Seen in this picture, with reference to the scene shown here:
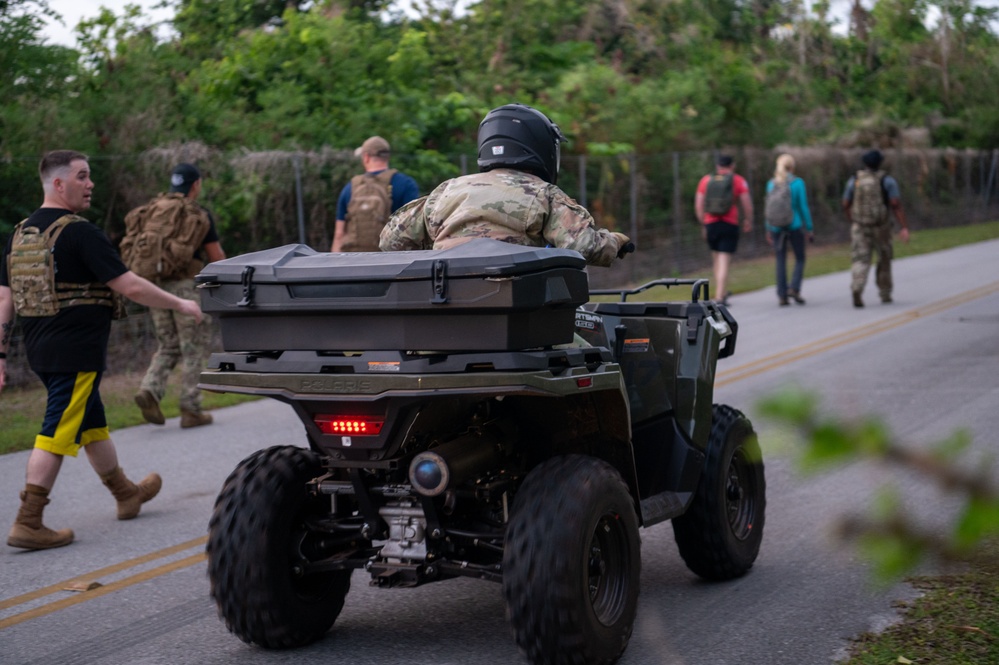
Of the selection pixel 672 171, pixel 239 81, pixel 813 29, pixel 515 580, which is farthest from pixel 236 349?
pixel 813 29

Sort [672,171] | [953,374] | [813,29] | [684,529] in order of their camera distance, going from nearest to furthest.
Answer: [684,529], [953,374], [672,171], [813,29]

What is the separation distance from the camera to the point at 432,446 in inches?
173

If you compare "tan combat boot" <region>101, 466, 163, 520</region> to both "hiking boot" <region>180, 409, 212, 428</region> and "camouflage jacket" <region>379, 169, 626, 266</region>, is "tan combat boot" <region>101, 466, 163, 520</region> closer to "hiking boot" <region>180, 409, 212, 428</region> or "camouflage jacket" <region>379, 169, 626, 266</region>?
"hiking boot" <region>180, 409, 212, 428</region>

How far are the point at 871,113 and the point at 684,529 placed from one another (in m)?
36.7

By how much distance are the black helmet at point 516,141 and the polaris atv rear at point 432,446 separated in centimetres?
65

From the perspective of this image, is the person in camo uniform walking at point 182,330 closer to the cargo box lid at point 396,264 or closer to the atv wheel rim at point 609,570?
the cargo box lid at point 396,264

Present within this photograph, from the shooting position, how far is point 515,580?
3.96 m

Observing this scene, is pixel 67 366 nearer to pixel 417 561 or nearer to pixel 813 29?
pixel 417 561

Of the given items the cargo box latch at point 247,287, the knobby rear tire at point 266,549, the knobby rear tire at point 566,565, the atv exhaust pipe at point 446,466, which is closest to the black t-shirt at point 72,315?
the knobby rear tire at point 266,549

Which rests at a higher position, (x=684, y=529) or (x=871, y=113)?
(x=871, y=113)

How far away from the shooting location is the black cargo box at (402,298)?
12.8ft

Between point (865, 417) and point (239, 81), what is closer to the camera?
point (865, 417)

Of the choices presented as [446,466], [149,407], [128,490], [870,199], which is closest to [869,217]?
[870,199]

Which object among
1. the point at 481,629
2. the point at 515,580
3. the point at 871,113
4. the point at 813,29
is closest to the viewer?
the point at 515,580
